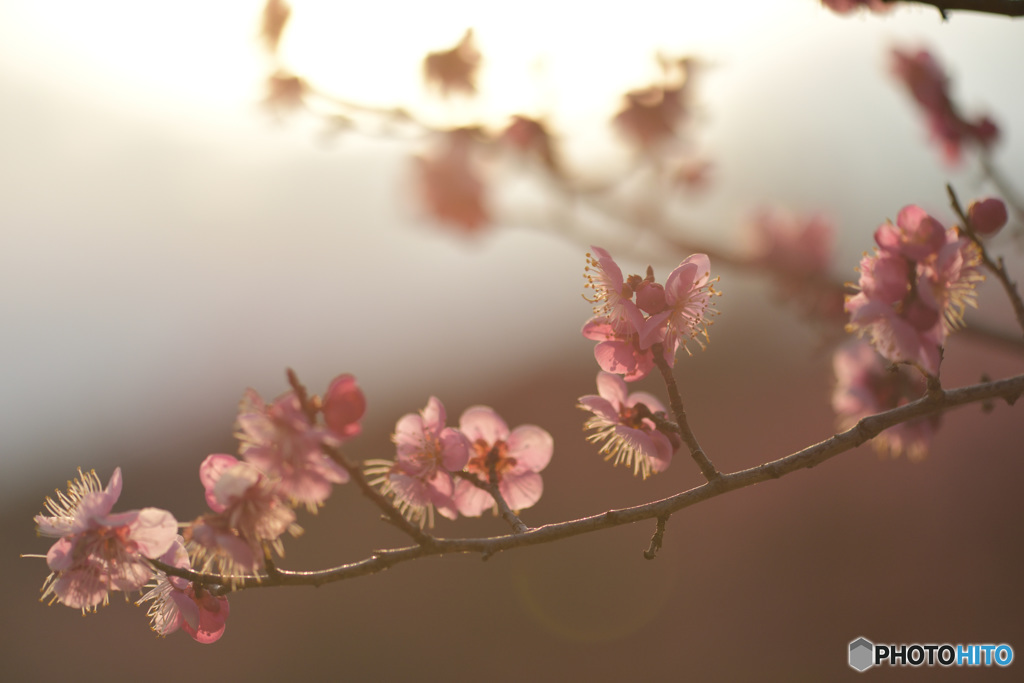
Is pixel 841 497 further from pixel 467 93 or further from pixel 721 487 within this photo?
pixel 721 487

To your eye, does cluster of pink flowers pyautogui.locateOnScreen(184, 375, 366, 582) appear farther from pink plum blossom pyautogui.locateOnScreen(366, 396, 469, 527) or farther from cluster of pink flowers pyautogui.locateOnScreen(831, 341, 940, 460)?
cluster of pink flowers pyautogui.locateOnScreen(831, 341, 940, 460)

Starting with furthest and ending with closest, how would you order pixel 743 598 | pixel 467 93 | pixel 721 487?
pixel 743 598, pixel 467 93, pixel 721 487

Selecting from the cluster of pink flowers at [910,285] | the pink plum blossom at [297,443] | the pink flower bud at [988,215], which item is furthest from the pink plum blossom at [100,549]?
the pink flower bud at [988,215]

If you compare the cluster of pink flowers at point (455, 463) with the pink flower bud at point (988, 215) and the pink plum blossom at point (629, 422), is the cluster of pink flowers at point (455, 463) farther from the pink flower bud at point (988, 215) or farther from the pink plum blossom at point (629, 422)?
the pink flower bud at point (988, 215)

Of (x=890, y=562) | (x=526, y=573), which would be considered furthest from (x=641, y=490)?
(x=890, y=562)

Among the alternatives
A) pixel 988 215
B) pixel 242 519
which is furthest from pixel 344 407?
pixel 988 215
